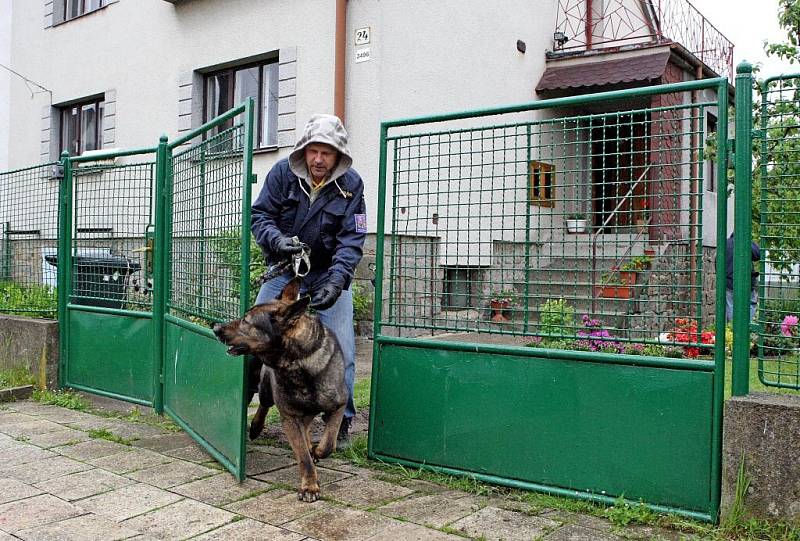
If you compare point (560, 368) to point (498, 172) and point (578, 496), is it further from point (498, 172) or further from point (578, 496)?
point (498, 172)

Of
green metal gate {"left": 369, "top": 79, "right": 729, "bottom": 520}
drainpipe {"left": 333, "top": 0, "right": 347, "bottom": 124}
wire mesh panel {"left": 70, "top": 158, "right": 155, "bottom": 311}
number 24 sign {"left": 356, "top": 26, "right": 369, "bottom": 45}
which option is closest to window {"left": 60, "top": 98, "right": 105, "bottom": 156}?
drainpipe {"left": 333, "top": 0, "right": 347, "bottom": 124}

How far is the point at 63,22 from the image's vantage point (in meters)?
14.5

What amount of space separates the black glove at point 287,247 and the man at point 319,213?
0.04m

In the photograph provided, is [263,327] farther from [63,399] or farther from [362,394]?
[63,399]

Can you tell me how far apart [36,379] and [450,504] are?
4.66 metres

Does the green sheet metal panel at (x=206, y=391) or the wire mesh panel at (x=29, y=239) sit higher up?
the wire mesh panel at (x=29, y=239)

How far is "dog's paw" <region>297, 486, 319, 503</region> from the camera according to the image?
12.6 feet

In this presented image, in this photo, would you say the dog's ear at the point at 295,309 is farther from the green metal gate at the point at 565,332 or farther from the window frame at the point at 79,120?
the window frame at the point at 79,120

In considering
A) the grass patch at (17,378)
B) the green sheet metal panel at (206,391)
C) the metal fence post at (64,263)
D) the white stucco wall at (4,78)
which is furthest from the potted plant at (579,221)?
the white stucco wall at (4,78)

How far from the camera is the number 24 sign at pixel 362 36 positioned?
32.7 ft

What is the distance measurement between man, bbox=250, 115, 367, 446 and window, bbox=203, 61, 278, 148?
6864 millimetres

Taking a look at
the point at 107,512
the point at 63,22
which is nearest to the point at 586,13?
the point at 63,22

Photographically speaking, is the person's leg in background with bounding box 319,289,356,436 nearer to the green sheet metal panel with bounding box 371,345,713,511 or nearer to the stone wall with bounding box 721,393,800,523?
the green sheet metal panel with bounding box 371,345,713,511

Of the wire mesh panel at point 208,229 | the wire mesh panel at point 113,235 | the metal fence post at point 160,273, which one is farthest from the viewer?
the wire mesh panel at point 113,235
